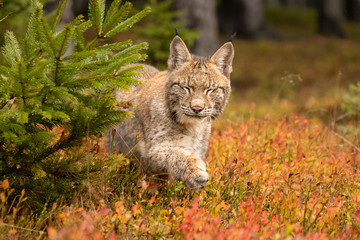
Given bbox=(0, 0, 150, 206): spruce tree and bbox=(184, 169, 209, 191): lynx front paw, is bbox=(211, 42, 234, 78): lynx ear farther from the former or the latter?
bbox=(0, 0, 150, 206): spruce tree

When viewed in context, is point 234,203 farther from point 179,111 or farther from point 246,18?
point 246,18

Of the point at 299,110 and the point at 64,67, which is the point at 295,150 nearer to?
the point at 64,67

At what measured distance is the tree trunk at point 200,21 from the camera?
44.2 ft

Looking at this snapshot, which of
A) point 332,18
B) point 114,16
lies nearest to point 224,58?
point 114,16

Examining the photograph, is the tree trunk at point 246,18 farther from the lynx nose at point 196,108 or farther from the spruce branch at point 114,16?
the spruce branch at point 114,16

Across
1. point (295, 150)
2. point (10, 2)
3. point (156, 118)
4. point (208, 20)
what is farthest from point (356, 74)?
point (10, 2)

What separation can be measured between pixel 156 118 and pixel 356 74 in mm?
14968

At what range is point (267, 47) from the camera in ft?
72.5

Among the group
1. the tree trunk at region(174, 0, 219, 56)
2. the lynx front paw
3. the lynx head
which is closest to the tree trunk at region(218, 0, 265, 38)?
the tree trunk at region(174, 0, 219, 56)

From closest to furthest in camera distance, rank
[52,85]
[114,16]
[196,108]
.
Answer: [52,85], [114,16], [196,108]

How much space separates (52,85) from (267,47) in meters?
19.9

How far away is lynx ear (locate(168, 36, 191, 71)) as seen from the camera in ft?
17.3

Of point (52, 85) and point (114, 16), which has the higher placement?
point (114, 16)

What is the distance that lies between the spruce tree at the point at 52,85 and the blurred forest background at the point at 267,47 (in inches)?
40.9
